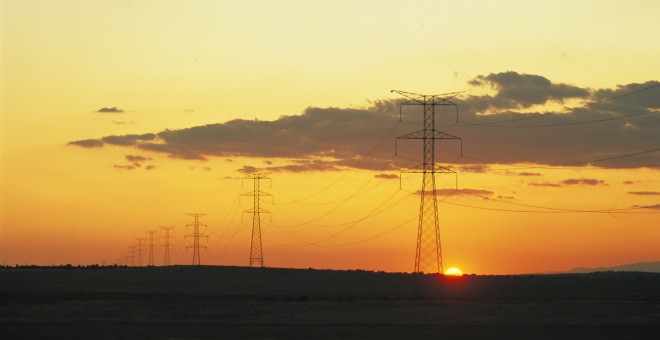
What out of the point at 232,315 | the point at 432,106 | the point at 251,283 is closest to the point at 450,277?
the point at 251,283

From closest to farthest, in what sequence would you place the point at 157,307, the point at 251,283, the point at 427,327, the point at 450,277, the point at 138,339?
1. the point at 138,339
2. the point at 427,327
3. the point at 157,307
4. the point at 251,283
5. the point at 450,277

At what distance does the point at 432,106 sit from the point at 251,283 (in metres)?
77.9

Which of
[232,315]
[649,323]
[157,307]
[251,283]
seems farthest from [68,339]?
[251,283]

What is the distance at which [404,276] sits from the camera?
18300cm

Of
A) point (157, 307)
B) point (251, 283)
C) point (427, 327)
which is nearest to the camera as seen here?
point (427, 327)

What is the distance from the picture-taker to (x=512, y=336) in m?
60.8

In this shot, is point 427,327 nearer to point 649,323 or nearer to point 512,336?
point 512,336

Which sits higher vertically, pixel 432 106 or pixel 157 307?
pixel 432 106

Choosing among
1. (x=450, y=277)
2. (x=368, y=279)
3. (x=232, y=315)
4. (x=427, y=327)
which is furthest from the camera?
(x=450, y=277)

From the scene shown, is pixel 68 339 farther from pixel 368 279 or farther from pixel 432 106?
pixel 368 279

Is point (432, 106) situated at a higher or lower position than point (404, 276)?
higher

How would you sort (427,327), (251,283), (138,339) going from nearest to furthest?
1. (138,339)
2. (427,327)
3. (251,283)

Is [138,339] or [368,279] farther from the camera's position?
[368,279]

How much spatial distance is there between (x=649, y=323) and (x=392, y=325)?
719 inches
